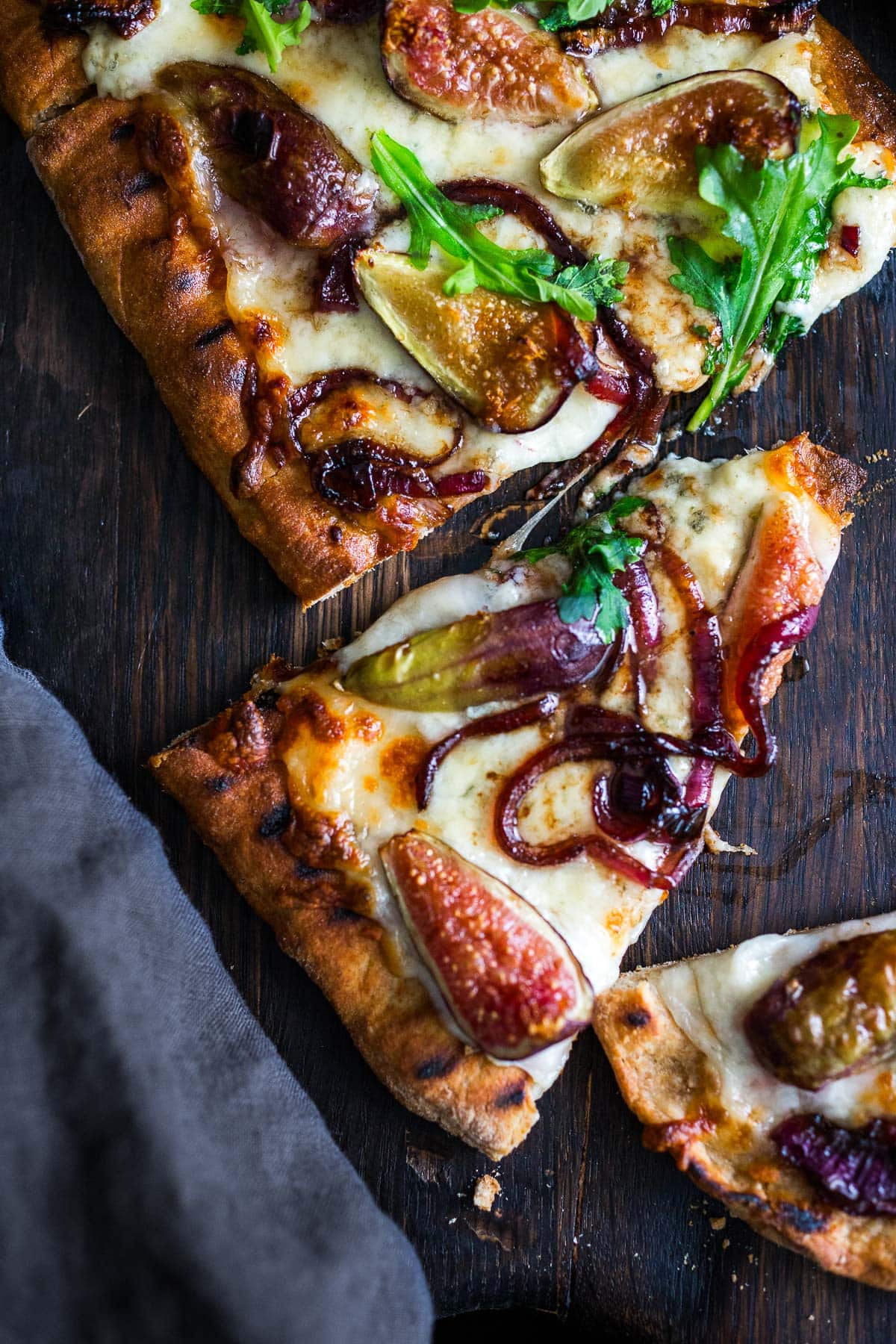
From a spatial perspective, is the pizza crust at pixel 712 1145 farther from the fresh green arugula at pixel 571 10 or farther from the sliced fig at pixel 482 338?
the fresh green arugula at pixel 571 10

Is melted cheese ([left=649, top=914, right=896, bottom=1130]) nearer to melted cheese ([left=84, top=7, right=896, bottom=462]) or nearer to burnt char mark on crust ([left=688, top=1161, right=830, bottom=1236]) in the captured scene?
burnt char mark on crust ([left=688, top=1161, right=830, bottom=1236])

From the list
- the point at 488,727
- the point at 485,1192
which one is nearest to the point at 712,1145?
the point at 485,1192

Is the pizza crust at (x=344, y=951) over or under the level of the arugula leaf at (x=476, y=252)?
under

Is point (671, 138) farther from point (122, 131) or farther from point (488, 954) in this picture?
point (488, 954)

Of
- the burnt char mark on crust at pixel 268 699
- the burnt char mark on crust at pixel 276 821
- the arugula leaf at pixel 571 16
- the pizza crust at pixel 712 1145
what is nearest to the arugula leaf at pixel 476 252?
the arugula leaf at pixel 571 16

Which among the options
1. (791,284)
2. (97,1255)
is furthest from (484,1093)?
(791,284)
